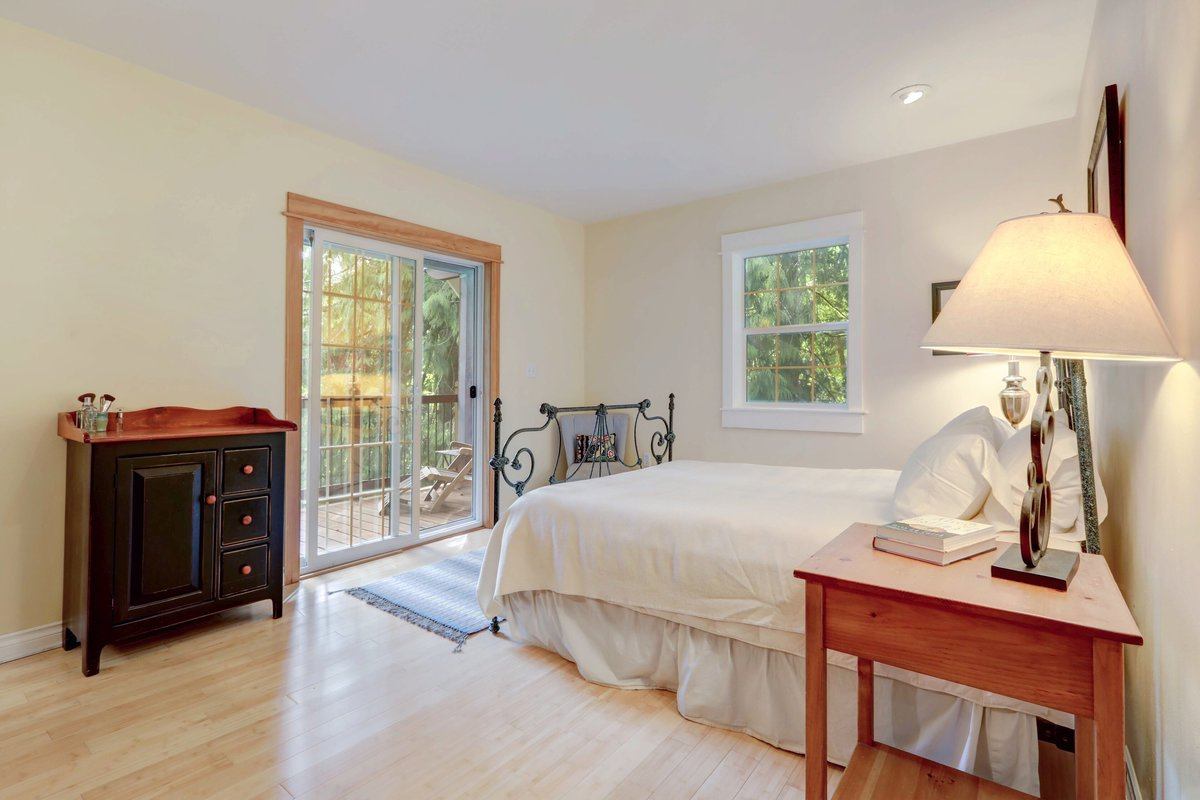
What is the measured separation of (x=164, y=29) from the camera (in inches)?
92.4

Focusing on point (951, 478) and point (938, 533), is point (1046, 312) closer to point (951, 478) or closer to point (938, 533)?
point (938, 533)

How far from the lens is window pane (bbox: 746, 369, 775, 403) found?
13.6 feet

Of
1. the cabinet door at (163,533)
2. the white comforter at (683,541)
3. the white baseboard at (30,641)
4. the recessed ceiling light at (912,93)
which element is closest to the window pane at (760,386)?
the white comforter at (683,541)

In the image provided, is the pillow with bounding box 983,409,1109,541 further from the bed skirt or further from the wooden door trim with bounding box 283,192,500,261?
the wooden door trim with bounding box 283,192,500,261

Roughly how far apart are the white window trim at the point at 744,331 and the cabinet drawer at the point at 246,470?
289cm

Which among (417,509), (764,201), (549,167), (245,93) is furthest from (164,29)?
(764,201)

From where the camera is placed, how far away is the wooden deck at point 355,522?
3.44 meters

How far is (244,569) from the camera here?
2580 mm

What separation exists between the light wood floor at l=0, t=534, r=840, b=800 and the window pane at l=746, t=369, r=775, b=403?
8.30 ft

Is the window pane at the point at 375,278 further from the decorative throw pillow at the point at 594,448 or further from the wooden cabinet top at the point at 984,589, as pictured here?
the wooden cabinet top at the point at 984,589

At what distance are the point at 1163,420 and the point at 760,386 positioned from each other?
3.06 metres

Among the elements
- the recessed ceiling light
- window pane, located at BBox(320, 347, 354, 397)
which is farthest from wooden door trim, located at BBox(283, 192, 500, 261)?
the recessed ceiling light

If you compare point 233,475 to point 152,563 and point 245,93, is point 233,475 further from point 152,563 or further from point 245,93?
point 245,93

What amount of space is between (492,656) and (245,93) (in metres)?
2.88
